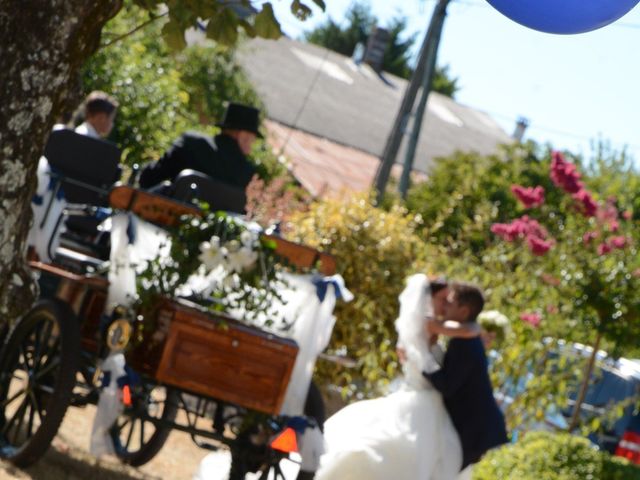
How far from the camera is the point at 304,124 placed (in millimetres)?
45875

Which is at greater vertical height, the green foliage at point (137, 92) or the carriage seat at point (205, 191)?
the green foliage at point (137, 92)

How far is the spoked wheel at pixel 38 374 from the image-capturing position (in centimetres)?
784

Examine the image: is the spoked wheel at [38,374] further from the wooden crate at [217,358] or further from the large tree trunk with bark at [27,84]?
the large tree trunk with bark at [27,84]

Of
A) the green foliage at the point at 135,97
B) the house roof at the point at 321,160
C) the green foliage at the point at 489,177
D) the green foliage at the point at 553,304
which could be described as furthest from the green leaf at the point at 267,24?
the house roof at the point at 321,160

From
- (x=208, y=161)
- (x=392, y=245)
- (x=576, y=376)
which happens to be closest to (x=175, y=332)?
(x=208, y=161)

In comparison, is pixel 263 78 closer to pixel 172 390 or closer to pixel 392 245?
pixel 392 245

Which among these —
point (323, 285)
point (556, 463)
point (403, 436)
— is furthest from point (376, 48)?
point (323, 285)

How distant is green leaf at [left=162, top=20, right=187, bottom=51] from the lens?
6035 mm

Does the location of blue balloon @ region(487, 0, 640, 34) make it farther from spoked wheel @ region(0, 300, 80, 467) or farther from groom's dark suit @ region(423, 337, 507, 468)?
groom's dark suit @ region(423, 337, 507, 468)

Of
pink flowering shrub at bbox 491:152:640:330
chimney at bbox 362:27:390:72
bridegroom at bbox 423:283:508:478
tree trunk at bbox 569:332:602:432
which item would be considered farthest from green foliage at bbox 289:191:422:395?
chimney at bbox 362:27:390:72

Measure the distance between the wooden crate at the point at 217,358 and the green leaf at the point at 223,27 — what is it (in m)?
2.24

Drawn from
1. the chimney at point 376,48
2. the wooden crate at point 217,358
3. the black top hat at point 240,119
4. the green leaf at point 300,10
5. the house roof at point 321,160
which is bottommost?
the wooden crate at point 217,358

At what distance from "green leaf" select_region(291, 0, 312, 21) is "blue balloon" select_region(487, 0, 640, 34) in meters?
1.88

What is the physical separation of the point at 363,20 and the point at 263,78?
25624 mm
